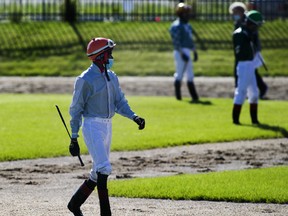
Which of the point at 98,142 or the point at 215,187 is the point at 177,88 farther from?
the point at 98,142

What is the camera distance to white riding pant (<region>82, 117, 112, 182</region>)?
1076 cm

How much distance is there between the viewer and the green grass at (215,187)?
12312 mm

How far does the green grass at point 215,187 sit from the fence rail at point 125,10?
74.3 ft

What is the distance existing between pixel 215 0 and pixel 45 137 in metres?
19.5

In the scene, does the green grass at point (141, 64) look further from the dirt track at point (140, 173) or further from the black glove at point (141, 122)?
the black glove at point (141, 122)

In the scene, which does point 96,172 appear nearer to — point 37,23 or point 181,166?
point 181,166

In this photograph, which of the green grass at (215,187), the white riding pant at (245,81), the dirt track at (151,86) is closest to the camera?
the green grass at (215,187)

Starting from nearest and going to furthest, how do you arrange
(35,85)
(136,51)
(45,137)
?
(45,137) → (35,85) → (136,51)

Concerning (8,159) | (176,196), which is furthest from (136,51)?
(176,196)

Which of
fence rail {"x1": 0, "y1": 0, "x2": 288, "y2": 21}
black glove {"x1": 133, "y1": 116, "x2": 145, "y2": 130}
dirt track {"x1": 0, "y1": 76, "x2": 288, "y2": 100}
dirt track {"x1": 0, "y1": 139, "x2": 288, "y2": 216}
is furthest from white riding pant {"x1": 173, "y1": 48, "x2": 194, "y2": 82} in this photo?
black glove {"x1": 133, "y1": 116, "x2": 145, "y2": 130}

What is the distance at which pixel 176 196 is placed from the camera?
40.6 ft

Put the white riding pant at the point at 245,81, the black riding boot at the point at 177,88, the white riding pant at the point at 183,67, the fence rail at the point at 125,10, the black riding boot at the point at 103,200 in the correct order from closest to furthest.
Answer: the black riding boot at the point at 103,200 < the white riding pant at the point at 245,81 < the white riding pant at the point at 183,67 < the black riding boot at the point at 177,88 < the fence rail at the point at 125,10

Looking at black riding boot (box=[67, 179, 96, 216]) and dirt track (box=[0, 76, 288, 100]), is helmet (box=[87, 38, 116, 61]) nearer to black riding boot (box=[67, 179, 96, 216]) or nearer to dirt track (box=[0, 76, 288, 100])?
black riding boot (box=[67, 179, 96, 216])

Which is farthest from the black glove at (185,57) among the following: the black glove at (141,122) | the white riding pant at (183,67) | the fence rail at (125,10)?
the black glove at (141,122)
